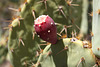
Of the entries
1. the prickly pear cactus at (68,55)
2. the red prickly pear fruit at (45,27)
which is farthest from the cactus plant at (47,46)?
the red prickly pear fruit at (45,27)

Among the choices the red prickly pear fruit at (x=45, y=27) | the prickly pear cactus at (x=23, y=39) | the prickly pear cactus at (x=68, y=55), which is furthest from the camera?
the prickly pear cactus at (x=23, y=39)

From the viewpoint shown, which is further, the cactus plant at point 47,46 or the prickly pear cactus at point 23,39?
the prickly pear cactus at point 23,39

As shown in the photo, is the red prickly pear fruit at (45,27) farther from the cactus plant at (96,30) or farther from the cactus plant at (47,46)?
the cactus plant at (96,30)

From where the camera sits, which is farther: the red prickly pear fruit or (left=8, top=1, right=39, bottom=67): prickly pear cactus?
(left=8, top=1, right=39, bottom=67): prickly pear cactus

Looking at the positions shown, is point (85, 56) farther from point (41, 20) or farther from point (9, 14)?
point (9, 14)

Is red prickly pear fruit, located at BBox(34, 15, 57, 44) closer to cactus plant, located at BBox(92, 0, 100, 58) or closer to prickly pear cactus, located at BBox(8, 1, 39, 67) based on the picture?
cactus plant, located at BBox(92, 0, 100, 58)

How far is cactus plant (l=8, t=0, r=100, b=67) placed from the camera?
1.31m

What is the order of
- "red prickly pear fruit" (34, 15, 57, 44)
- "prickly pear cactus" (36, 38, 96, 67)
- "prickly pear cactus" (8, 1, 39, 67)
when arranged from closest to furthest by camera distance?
"red prickly pear fruit" (34, 15, 57, 44) → "prickly pear cactus" (36, 38, 96, 67) → "prickly pear cactus" (8, 1, 39, 67)

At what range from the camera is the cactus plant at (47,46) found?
131 centimetres

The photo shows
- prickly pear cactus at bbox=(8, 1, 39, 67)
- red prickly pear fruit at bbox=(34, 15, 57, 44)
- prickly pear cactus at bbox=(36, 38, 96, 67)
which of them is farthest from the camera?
prickly pear cactus at bbox=(8, 1, 39, 67)

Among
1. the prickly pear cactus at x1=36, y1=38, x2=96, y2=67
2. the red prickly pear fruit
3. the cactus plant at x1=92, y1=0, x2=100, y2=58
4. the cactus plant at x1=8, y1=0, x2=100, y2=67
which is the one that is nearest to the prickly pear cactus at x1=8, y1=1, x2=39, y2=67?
the cactus plant at x1=8, y1=0, x2=100, y2=67

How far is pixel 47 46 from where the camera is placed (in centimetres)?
147

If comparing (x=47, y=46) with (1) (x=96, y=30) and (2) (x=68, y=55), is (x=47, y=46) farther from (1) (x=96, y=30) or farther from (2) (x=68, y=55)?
(1) (x=96, y=30)

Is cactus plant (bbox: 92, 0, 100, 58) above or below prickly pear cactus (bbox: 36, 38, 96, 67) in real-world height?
above
